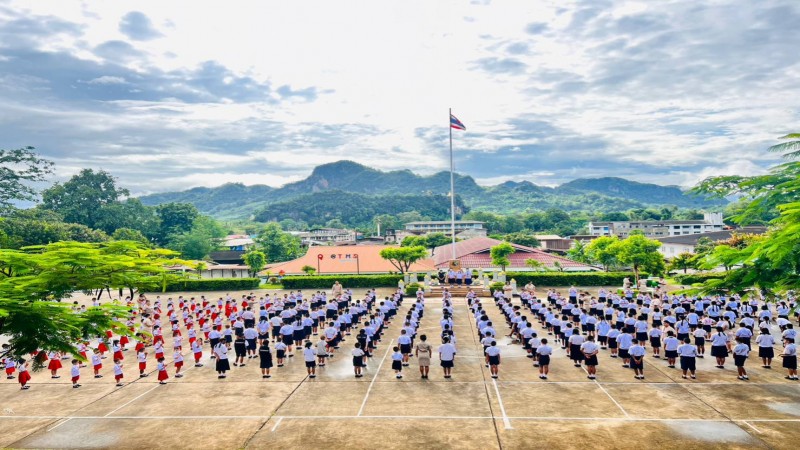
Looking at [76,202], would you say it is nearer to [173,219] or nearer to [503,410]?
[173,219]

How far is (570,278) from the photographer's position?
123ft

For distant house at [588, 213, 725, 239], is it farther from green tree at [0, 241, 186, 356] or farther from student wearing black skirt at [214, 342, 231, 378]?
green tree at [0, 241, 186, 356]

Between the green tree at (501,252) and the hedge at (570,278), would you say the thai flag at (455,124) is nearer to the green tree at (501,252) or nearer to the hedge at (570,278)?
the green tree at (501,252)

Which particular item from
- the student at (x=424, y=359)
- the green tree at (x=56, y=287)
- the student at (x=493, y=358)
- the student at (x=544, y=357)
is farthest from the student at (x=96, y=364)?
the student at (x=544, y=357)

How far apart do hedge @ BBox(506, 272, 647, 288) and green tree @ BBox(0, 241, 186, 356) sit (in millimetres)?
32225

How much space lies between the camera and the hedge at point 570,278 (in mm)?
37156

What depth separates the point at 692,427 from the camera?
10.9 metres

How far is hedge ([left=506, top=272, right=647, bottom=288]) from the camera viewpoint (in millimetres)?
37156

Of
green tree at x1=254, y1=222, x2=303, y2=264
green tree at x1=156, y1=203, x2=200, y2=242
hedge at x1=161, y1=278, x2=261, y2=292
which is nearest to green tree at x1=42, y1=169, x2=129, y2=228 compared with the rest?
green tree at x1=156, y1=203, x2=200, y2=242

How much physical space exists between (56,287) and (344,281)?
100 feet

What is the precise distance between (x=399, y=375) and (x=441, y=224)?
6129 inches

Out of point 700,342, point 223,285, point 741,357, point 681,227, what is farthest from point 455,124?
point 681,227

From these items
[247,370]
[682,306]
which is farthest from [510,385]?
[682,306]

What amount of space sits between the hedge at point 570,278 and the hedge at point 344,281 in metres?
9.48
